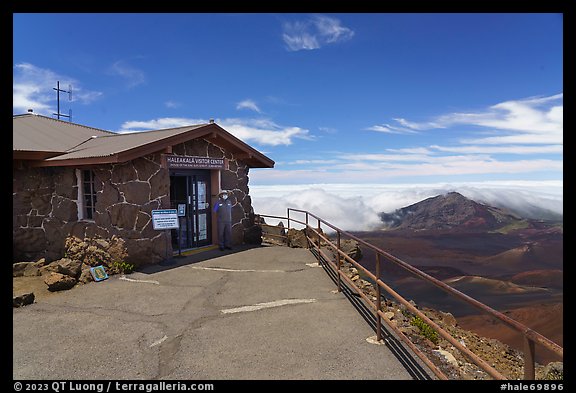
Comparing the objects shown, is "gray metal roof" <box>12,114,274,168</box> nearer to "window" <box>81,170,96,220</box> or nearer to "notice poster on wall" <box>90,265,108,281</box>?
"window" <box>81,170,96,220</box>

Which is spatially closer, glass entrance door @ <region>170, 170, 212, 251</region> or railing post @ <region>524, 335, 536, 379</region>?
railing post @ <region>524, 335, 536, 379</region>

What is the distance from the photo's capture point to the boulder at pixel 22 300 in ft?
19.6

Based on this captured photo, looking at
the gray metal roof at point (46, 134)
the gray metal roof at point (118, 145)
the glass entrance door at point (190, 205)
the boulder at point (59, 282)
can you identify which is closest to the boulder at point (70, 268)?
the boulder at point (59, 282)

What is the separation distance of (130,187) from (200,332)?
15.9 feet

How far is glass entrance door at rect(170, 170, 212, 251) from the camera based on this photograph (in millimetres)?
10375

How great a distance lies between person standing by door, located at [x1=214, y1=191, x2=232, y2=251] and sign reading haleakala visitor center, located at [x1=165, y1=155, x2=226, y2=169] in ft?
2.99

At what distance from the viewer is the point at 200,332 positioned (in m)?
4.82

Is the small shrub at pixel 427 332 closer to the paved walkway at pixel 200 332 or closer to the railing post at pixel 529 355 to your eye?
the paved walkway at pixel 200 332

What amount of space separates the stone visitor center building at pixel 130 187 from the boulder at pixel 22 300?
2251mm

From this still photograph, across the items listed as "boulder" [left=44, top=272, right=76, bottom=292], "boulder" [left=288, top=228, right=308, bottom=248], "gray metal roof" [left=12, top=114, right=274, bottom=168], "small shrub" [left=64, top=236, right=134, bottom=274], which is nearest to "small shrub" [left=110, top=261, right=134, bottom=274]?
"small shrub" [left=64, top=236, right=134, bottom=274]
